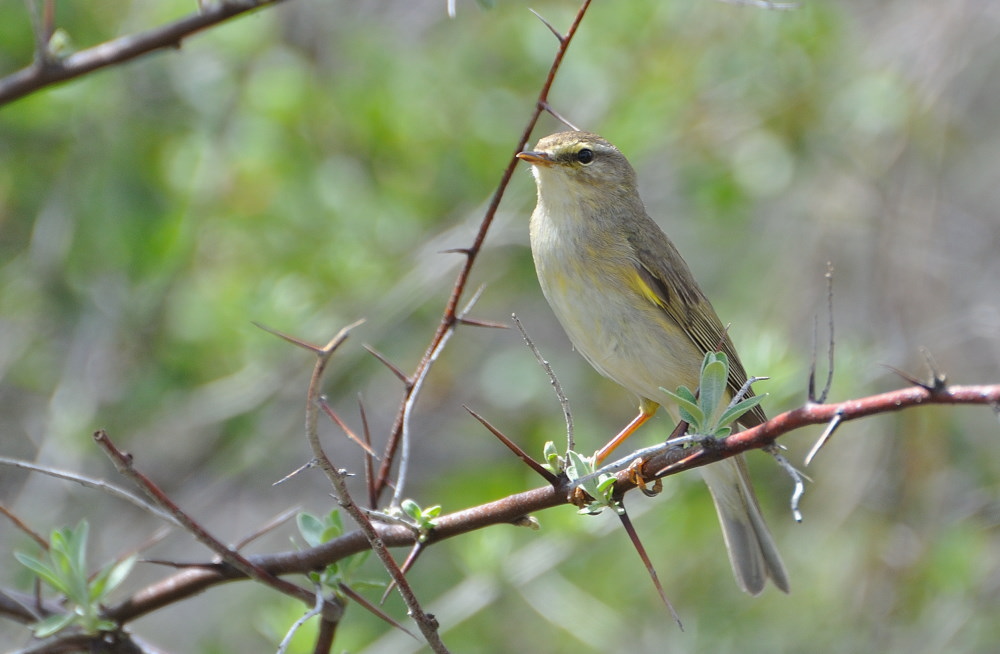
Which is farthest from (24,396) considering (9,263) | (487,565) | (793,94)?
(793,94)

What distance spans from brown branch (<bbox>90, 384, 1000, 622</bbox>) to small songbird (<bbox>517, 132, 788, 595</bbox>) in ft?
3.77

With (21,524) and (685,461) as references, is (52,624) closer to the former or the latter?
(21,524)

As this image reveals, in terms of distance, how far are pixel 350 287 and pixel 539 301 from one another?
177 centimetres

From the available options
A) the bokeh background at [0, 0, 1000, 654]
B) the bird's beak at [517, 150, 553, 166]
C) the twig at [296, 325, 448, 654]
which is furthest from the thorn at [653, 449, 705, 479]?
the bokeh background at [0, 0, 1000, 654]

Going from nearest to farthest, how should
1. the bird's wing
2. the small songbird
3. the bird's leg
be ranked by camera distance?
the bird's leg → the small songbird → the bird's wing

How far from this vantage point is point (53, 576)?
7.39ft

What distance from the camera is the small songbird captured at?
131 inches

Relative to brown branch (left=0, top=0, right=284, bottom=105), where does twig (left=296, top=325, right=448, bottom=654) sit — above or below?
below

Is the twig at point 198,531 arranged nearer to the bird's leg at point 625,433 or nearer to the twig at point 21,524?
the twig at point 21,524

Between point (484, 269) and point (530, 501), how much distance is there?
389 cm

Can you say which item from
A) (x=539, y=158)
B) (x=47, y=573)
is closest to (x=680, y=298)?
(x=539, y=158)

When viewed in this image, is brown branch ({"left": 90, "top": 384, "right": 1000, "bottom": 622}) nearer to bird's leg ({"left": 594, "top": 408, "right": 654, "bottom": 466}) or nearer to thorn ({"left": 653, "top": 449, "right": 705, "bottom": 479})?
thorn ({"left": 653, "top": 449, "right": 705, "bottom": 479})

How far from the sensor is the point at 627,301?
11.1ft

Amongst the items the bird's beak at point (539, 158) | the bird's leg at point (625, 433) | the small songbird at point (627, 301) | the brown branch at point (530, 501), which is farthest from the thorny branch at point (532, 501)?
the bird's beak at point (539, 158)
